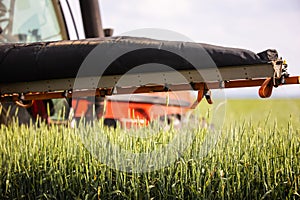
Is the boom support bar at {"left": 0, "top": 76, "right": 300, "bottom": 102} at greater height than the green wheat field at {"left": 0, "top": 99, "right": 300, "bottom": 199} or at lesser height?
greater

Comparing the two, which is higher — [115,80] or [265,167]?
[115,80]

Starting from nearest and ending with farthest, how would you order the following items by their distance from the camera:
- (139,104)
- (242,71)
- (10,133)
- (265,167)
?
(242,71) < (265,167) < (10,133) < (139,104)

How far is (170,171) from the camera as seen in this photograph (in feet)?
10.5

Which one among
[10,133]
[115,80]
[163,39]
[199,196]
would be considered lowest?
[199,196]

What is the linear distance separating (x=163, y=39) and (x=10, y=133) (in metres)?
1.51

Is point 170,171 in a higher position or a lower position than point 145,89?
lower

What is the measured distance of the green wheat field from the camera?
123 inches

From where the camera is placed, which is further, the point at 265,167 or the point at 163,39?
the point at 163,39

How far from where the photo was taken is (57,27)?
5.61 meters

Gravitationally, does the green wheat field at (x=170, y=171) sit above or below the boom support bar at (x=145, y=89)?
below

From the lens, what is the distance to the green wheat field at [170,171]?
123 inches

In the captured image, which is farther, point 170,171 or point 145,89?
point 145,89

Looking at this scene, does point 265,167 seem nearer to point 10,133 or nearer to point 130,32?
point 130,32

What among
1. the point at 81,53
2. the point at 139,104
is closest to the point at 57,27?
the point at 139,104
